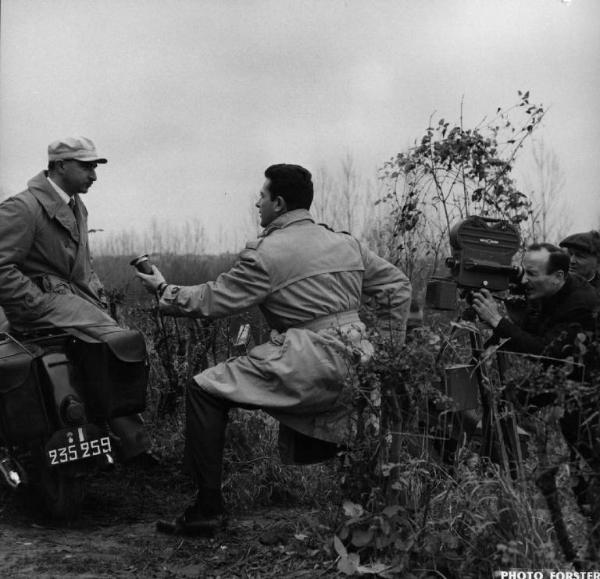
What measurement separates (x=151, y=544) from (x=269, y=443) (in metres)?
1.27

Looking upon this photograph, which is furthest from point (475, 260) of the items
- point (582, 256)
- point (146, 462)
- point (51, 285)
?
point (146, 462)

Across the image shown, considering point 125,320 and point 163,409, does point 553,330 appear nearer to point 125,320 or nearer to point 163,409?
point 163,409

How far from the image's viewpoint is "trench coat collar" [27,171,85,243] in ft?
15.2

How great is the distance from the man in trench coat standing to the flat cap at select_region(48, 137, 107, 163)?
97 centimetres

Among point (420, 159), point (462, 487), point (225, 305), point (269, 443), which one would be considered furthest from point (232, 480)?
point (420, 159)

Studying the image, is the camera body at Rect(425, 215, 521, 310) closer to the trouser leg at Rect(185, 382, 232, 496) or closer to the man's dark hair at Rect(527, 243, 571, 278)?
the man's dark hair at Rect(527, 243, 571, 278)

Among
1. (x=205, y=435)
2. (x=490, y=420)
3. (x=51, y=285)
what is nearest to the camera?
(x=490, y=420)

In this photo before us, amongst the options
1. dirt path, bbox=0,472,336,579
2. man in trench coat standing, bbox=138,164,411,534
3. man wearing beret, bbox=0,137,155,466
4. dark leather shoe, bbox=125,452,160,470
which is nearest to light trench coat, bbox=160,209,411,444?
man in trench coat standing, bbox=138,164,411,534

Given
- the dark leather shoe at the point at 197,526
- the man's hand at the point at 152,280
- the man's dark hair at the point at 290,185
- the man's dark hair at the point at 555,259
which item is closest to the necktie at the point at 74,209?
the man's hand at the point at 152,280

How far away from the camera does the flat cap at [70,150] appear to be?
4.76 metres

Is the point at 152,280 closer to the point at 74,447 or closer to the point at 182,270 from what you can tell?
the point at 74,447

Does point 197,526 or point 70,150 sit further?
point 70,150

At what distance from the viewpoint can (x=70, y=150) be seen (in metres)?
4.76

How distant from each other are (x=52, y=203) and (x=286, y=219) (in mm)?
1341
